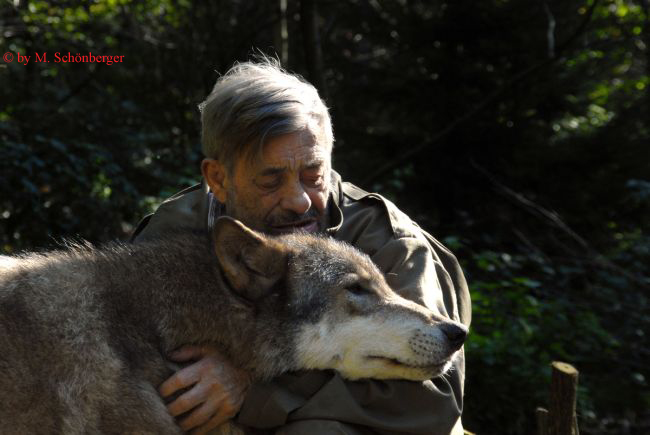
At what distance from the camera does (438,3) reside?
387 inches

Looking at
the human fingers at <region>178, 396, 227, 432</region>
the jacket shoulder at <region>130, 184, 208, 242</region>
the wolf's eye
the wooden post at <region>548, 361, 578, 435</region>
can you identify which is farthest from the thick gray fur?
the wooden post at <region>548, 361, 578, 435</region>

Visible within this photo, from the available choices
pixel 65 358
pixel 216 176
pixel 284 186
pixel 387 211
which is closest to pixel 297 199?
pixel 284 186

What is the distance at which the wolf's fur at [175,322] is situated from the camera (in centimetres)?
283

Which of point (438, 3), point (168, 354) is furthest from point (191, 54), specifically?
point (168, 354)

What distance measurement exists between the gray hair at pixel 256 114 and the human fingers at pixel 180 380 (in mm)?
1212

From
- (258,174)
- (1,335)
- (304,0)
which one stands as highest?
(304,0)

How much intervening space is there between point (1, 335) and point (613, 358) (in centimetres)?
664

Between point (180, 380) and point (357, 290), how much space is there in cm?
94

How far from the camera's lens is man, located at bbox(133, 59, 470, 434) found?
3088 millimetres

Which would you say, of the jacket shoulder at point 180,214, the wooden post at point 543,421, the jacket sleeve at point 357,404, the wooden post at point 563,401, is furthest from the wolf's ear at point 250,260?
the wooden post at point 543,421

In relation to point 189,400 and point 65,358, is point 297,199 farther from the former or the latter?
point 65,358

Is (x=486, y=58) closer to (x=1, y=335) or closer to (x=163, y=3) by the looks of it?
(x=163, y=3)

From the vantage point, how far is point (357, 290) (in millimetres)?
3355

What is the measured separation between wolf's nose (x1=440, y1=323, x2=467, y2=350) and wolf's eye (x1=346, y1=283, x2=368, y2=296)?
0.44 metres
